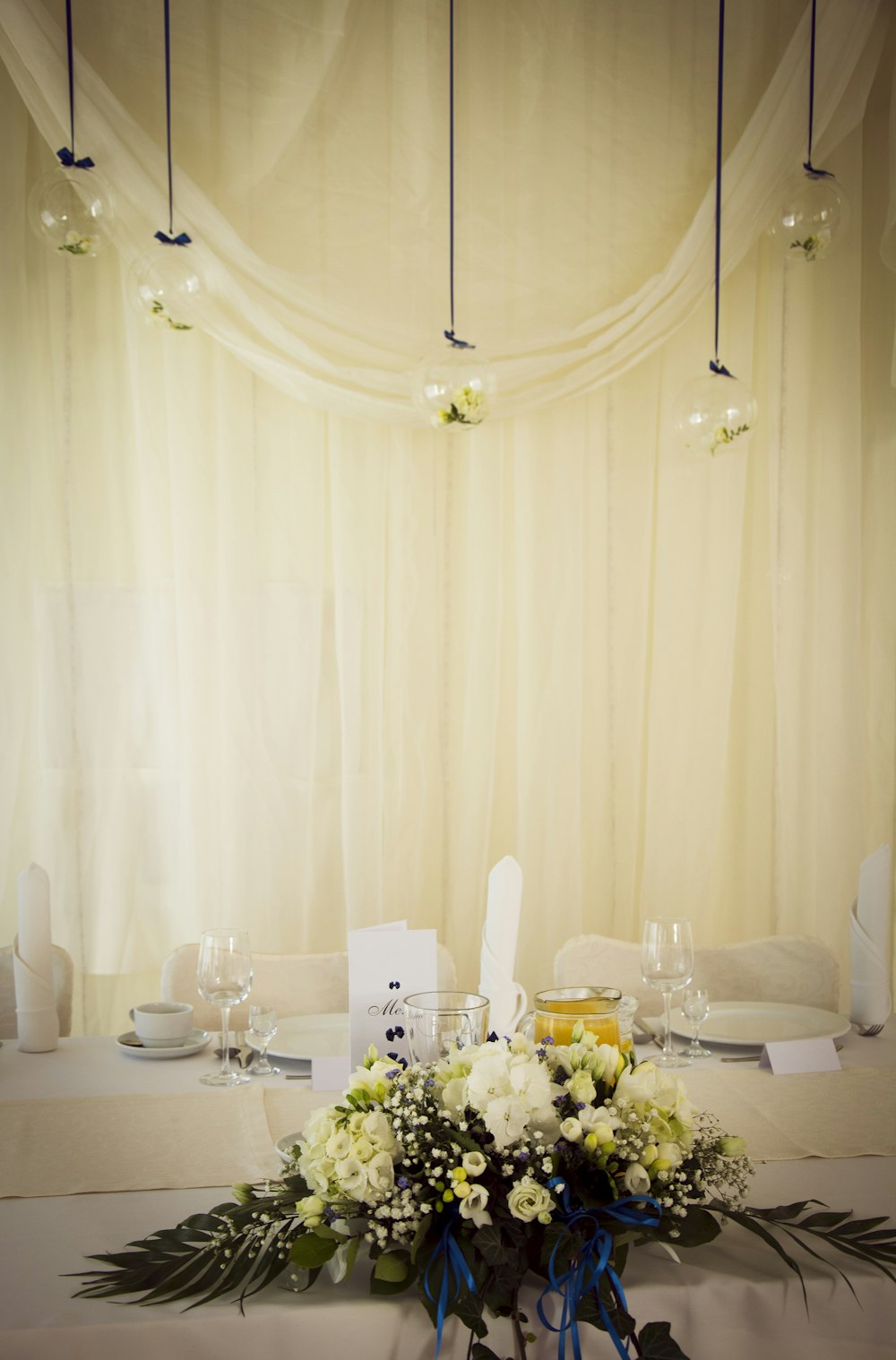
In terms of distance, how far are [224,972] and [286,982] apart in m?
0.57

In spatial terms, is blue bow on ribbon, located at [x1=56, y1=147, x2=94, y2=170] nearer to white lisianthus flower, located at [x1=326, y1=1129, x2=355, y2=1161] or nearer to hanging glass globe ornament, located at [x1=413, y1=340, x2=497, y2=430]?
hanging glass globe ornament, located at [x1=413, y1=340, x2=497, y2=430]

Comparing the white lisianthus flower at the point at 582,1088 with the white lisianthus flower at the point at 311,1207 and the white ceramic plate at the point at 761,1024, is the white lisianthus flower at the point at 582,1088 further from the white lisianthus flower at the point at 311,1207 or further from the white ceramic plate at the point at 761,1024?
the white ceramic plate at the point at 761,1024

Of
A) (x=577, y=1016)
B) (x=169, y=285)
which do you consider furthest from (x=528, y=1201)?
(x=169, y=285)

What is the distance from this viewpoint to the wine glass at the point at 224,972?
1.58 m

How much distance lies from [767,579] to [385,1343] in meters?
2.76

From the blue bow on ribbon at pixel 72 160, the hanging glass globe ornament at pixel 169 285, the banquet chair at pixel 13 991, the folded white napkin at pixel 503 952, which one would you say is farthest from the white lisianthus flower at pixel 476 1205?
the blue bow on ribbon at pixel 72 160

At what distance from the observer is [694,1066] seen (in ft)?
5.42

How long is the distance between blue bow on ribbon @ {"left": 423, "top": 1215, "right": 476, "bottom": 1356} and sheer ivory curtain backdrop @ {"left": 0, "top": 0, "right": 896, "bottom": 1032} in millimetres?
2156

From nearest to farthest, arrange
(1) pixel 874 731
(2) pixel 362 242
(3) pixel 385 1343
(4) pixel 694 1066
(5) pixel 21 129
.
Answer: (3) pixel 385 1343 < (4) pixel 694 1066 < (5) pixel 21 129 < (2) pixel 362 242 < (1) pixel 874 731

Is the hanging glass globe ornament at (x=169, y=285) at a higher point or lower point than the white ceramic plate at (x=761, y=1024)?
higher

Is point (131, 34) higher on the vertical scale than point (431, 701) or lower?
higher

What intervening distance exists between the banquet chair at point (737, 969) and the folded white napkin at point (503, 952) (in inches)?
24.2

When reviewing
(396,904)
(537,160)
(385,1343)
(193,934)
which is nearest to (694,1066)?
(385,1343)

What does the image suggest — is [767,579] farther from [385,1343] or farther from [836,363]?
[385,1343]
